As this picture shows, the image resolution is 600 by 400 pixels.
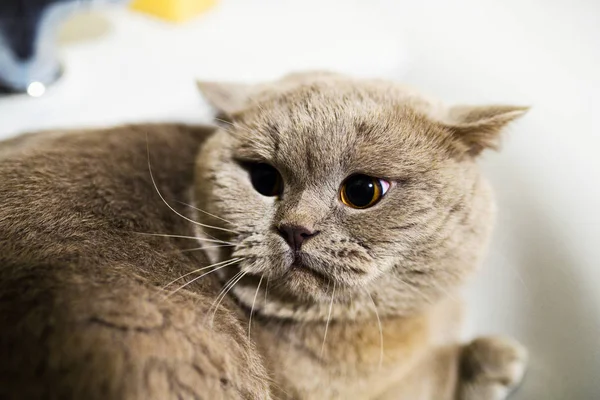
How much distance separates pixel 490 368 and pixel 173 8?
1.28m

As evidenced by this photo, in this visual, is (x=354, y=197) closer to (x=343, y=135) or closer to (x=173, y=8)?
(x=343, y=135)

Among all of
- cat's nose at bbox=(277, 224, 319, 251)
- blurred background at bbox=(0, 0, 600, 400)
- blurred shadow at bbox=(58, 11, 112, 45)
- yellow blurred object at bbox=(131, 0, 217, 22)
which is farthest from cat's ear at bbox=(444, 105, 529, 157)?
blurred shadow at bbox=(58, 11, 112, 45)

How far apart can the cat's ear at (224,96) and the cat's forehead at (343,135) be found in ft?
0.33

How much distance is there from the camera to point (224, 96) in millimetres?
968

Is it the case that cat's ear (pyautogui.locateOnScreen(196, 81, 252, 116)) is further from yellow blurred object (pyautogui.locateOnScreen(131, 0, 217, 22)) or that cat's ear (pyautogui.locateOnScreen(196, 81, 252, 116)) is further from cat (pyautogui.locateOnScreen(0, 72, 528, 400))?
yellow blurred object (pyautogui.locateOnScreen(131, 0, 217, 22))

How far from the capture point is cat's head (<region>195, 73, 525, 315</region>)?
78cm

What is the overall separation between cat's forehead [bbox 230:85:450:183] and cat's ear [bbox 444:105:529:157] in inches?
1.8

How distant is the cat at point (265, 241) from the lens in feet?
2.23

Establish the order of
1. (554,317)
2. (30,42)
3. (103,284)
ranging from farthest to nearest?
1. (30,42)
2. (554,317)
3. (103,284)

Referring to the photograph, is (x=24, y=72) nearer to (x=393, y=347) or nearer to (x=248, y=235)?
(x=248, y=235)

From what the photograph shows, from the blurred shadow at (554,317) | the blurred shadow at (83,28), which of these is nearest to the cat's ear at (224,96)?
the blurred shadow at (554,317)

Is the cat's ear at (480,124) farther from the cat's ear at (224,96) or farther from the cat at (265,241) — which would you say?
the cat's ear at (224,96)

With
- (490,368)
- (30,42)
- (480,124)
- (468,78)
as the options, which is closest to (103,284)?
(480,124)

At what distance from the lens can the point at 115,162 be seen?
2.97 ft
